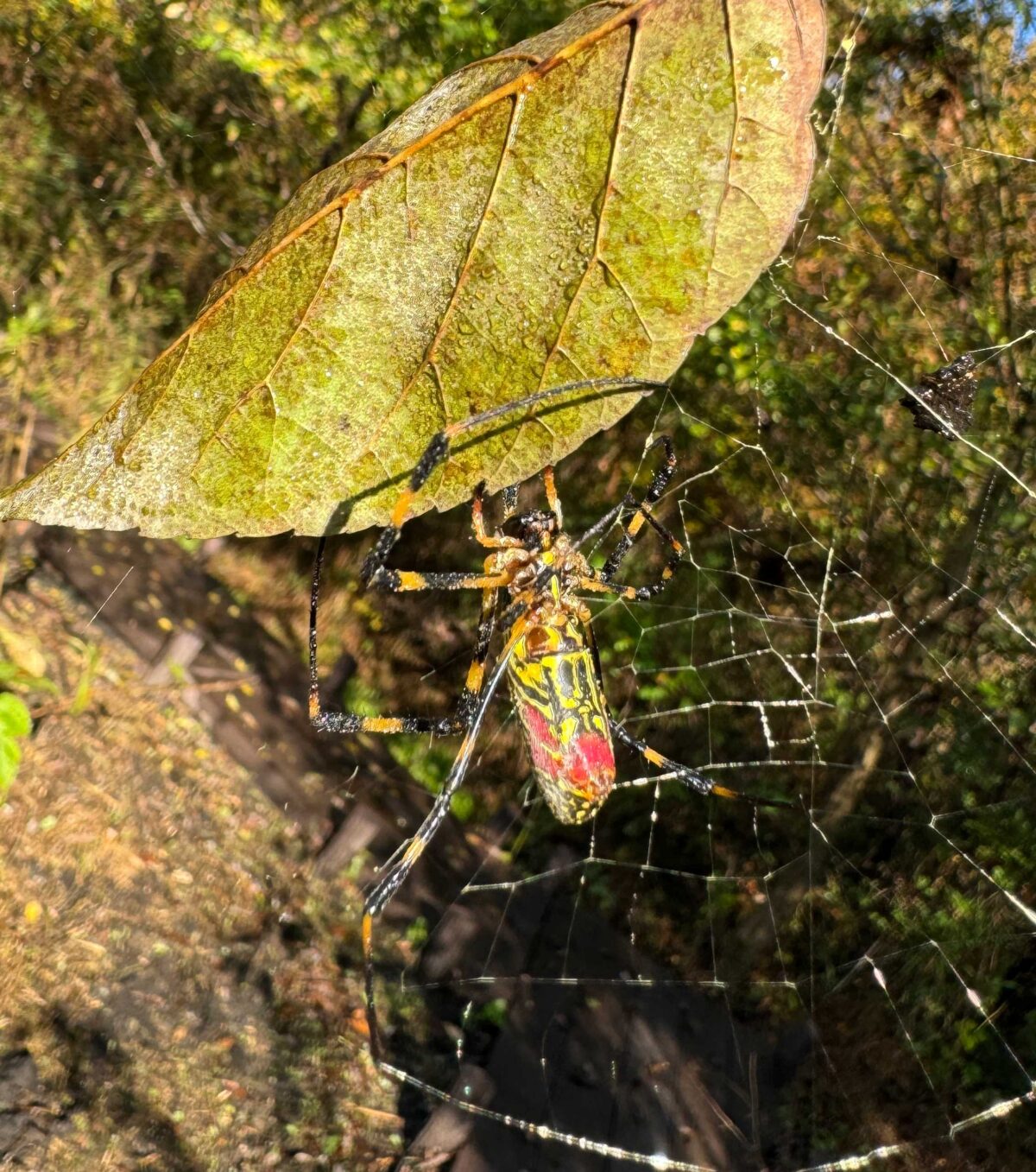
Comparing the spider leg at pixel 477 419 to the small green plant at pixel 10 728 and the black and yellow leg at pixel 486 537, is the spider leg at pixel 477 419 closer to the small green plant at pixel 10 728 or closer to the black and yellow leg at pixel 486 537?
the black and yellow leg at pixel 486 537

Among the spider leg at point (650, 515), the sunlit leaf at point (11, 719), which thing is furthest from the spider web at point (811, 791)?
the sunlit leaf at point (11, 719)

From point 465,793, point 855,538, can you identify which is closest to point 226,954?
point 465,793

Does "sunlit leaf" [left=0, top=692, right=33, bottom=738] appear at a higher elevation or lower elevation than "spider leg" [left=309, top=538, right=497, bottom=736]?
higher

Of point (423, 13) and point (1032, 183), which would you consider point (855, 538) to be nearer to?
point (1032, 183)

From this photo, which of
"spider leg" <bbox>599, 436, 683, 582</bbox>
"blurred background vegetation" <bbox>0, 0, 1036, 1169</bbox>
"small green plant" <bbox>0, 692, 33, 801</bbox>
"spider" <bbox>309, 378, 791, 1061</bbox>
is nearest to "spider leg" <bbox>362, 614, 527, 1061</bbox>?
"spider" <bbox>309, 378, 791, 1061</bbox>

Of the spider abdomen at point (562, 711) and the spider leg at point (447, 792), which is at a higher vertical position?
the spider leg at point (447, 792)

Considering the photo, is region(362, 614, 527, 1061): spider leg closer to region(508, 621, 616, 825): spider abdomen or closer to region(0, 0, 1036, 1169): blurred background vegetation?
region(508, 621, 616, 825): spider abdomen

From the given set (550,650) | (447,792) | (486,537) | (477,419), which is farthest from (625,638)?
(477,419)
